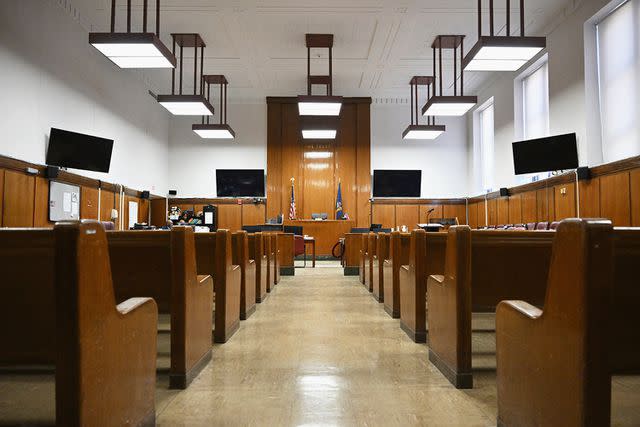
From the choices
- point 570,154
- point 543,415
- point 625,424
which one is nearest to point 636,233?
point 543,415

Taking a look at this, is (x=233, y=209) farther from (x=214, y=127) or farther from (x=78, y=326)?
(x=78, y=326)

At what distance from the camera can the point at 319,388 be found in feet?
7.51

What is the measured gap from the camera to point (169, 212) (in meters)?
12.7

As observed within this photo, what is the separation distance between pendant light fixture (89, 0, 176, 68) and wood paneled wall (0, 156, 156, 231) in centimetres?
201

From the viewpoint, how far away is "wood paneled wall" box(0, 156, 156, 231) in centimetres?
630

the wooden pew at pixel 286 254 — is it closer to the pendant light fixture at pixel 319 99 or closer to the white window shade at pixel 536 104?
the pendant light fixture at pixel 319 99

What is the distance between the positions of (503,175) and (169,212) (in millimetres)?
8550

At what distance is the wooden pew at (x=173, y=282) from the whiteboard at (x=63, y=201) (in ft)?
17.7

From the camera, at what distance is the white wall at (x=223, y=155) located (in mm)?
13289

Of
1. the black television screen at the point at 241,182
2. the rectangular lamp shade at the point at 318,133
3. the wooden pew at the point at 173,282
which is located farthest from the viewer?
the black television screen at the point at 241,182

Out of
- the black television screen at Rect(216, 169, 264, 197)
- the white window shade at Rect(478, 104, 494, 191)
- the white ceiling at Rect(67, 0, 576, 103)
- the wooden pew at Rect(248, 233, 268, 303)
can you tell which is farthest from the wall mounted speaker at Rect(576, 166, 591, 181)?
the black television screen at Rect(216, 169, 264, 197)

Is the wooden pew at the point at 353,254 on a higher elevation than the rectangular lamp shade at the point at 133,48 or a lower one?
lower

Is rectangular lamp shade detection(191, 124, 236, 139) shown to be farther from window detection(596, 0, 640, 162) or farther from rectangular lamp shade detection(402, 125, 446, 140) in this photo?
window detection(596, 0, 640, 162)

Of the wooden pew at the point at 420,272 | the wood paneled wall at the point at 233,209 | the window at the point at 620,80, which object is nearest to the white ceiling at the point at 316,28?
the window at the point at 620,80
